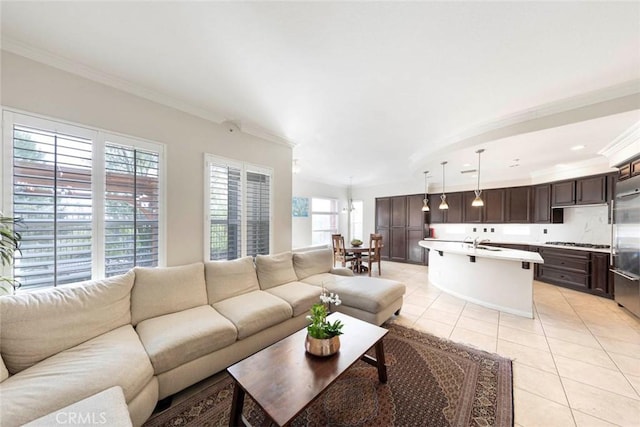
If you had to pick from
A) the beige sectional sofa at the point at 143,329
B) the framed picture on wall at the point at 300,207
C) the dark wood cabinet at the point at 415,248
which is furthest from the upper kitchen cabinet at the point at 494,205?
the framed picture on wall at the point at 300,207

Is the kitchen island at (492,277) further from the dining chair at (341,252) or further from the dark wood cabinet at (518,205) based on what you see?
the dark wood cabinet at (518,205)

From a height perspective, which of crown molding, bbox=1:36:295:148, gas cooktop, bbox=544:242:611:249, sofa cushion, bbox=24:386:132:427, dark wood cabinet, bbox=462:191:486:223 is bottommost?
sofa cushion, bbox=24:386:132:427

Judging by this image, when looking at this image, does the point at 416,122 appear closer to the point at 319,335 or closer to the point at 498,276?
the point at 498,276

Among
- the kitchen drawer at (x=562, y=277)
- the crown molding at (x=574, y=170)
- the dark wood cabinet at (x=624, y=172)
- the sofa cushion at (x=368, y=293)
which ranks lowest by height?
the kitchen drawer at (x=562, y=277)

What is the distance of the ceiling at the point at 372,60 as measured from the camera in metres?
1.46

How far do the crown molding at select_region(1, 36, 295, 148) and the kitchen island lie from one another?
4.14m

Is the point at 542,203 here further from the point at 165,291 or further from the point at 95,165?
the point at 95,165

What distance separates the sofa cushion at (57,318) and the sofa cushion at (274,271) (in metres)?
1.37

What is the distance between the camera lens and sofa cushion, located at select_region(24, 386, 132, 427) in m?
0.99

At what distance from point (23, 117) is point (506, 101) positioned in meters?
4.53

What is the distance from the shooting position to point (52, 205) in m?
1.85

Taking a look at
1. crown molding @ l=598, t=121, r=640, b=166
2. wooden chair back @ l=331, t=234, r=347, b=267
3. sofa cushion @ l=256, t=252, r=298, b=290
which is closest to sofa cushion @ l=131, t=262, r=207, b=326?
sofa cushion @ l=256, t=252, r=298, b=290

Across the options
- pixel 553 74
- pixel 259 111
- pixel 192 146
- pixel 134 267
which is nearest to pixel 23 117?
pixel 192 146

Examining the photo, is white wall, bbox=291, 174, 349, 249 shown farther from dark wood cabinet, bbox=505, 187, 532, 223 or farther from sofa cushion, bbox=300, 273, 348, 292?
dark wood cabinet, bbox=505, 187, 532, 223
